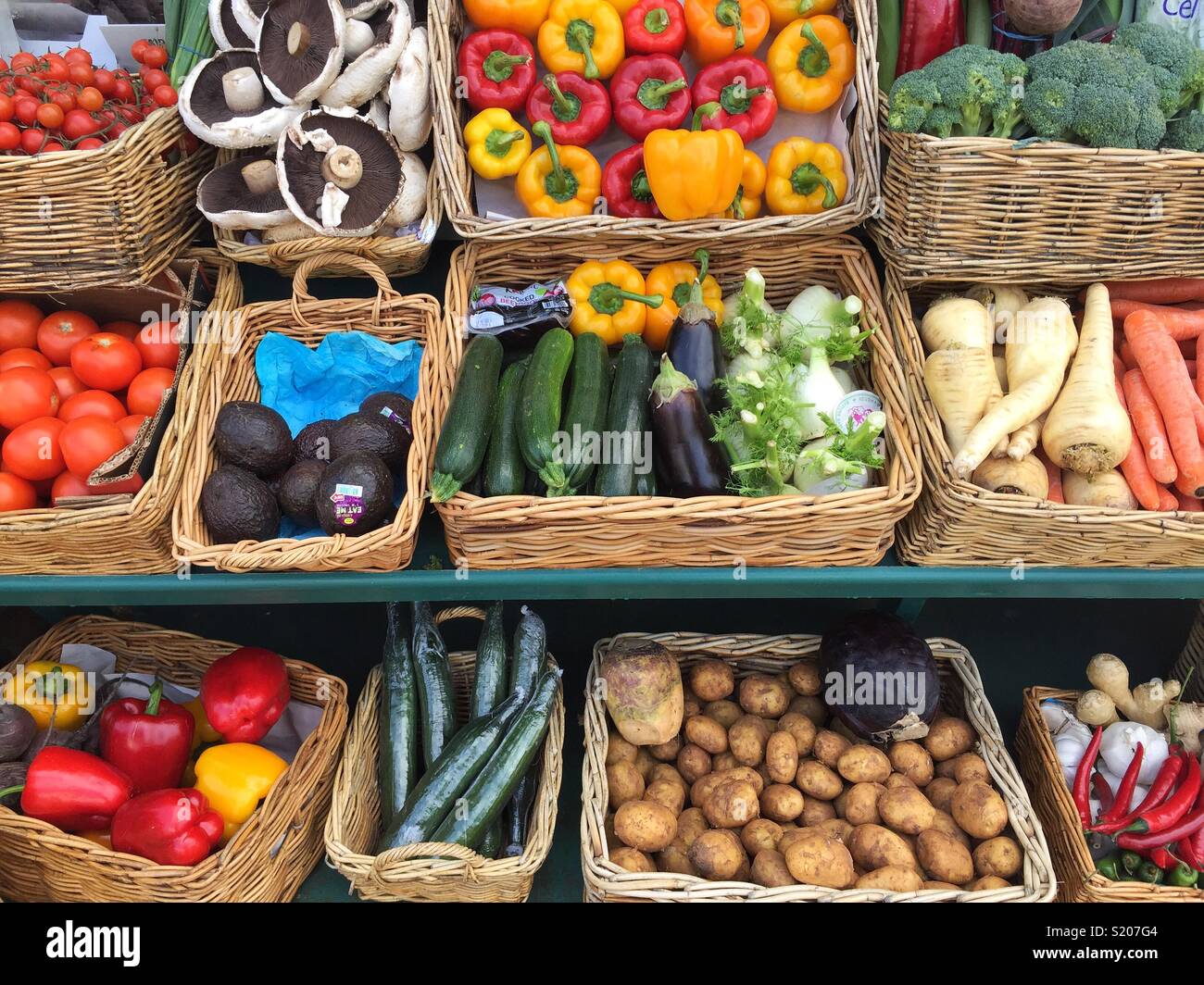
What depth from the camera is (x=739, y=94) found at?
6.70 feet

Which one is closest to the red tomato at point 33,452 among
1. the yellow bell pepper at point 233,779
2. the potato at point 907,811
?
the yellow bell pepper at point 233,779

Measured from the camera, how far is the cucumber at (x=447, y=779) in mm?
1831

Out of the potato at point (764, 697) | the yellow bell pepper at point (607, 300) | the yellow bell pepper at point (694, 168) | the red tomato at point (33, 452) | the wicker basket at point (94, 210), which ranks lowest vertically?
the potato at point (764, 697)

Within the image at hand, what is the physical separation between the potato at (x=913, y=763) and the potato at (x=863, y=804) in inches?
3.7

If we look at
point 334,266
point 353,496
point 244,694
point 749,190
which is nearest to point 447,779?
point 244,694

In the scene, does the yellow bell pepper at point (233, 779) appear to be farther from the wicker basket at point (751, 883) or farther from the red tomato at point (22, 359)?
the red tomato at point (22, 359)

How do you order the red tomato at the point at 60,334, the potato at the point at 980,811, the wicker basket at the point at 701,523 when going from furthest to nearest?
the red tomato at the point at 60,334 → the potato at the point at 980,811 → the wicker basket at the point at 701,523

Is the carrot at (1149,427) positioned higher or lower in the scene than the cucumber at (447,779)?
higher

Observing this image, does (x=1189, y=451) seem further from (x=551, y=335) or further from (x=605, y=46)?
(x=605, y=46)

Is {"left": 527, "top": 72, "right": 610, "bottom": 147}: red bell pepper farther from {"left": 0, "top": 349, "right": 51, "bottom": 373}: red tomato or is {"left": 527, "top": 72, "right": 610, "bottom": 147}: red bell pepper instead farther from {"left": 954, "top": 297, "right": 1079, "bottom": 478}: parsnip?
{"left": 0, "top": 349, "right": 51, "bottom": 373}: red tomato

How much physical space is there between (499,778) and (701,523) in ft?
2.35

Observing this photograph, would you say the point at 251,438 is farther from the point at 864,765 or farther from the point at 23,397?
the point at 864,765

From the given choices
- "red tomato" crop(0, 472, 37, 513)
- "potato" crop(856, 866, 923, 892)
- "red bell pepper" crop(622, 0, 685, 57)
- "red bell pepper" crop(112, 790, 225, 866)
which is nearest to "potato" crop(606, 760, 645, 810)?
"potato" crop(856, 866, 923, 892)

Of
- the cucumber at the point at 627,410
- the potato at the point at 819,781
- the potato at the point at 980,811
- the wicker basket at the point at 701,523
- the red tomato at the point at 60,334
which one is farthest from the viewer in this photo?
the red tomato at the point at 60,334
